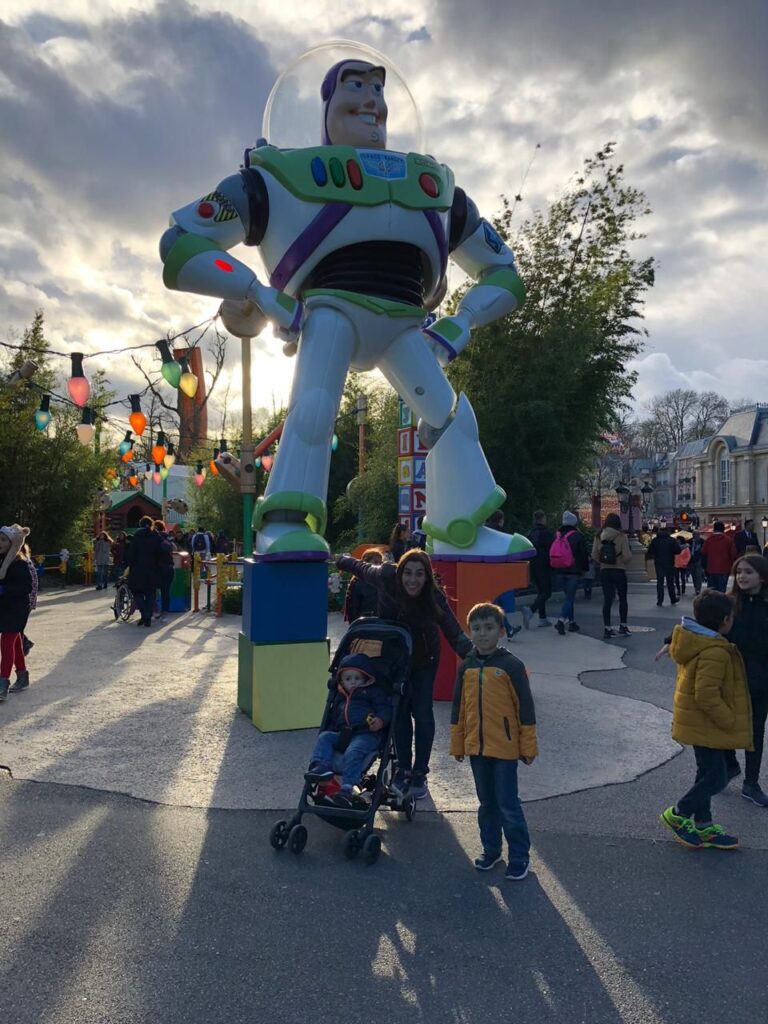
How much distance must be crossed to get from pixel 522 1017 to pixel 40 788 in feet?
9.54

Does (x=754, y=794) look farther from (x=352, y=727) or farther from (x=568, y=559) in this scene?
(x=568, y=559)

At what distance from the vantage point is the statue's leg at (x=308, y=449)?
18.0 feet

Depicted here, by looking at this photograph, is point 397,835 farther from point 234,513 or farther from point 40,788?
point 234,513

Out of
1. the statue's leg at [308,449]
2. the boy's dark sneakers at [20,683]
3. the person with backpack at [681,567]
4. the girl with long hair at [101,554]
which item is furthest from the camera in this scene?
the girl with long hair at [101,554]

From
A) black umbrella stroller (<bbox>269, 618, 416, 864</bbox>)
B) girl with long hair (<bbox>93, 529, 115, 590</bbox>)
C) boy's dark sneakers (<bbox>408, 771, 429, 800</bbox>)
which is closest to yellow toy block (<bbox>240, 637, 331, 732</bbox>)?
black umbrella stroller (<bbox>269, 618, 416, 864</bbox>)

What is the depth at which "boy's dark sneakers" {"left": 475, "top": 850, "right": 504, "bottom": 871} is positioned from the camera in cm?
321

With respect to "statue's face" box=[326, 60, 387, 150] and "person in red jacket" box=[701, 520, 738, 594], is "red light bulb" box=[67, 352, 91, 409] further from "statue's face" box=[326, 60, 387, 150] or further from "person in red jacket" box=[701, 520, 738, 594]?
"person in red jacket" box=[701, 520, 738, 594]

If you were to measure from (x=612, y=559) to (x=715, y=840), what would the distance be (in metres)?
6.00

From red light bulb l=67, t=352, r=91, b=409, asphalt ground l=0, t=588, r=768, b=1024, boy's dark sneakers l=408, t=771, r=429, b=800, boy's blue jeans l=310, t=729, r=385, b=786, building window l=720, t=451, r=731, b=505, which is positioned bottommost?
asphalt ground l=0, t=588, r=768, b=1024

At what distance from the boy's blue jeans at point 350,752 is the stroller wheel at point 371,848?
27cm

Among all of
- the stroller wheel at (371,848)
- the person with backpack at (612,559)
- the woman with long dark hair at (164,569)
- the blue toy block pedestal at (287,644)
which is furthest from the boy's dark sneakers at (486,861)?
the woman with long dark hair at (164,569)

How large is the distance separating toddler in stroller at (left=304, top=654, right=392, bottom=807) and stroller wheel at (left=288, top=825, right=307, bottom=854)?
19 centimetres

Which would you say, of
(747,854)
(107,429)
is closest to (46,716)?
(747,854)

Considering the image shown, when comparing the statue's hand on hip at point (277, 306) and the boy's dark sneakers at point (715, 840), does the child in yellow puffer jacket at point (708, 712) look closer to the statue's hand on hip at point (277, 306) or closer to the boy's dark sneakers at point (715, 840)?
the boy's dark sneakers at point (715, 840)
